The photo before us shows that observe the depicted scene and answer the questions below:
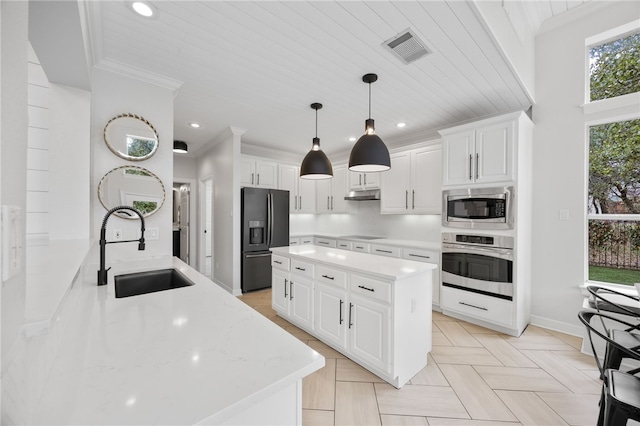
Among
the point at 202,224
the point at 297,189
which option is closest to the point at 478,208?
the point at 297,189

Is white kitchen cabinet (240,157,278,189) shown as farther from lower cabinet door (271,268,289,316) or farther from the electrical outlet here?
the electrical outlet

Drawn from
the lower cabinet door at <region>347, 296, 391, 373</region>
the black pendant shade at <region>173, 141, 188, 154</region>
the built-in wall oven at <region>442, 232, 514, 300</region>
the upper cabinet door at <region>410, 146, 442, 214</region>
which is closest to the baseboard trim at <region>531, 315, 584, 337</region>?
the built-in wall oven at <region>442, 232, 514, 300</region>

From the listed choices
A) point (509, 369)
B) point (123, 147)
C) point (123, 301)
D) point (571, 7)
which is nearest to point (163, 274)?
point (123, 301)

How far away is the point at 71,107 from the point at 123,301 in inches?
58.4

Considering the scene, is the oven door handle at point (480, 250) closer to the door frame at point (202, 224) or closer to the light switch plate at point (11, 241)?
the light switch plate at point (11, 241)

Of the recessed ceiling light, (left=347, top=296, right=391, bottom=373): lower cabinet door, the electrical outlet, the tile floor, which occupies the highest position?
the recessed ceiling light

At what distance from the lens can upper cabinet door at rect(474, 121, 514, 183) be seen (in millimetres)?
2854

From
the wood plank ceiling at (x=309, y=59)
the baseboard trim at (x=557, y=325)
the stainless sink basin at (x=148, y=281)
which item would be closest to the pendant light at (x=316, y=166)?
the wood plank ceiling at (x=309, y=59)

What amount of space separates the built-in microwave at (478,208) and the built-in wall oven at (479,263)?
14 cm

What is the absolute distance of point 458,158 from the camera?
3230 mm

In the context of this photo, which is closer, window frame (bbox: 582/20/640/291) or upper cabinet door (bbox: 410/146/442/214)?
window frame (bbox: 582/20/640/291)

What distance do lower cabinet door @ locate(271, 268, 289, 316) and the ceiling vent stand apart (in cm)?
232

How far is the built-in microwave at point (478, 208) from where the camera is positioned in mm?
2855

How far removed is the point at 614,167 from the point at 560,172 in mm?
407
